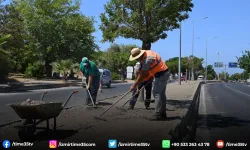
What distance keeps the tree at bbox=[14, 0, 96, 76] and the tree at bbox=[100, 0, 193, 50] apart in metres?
29.2

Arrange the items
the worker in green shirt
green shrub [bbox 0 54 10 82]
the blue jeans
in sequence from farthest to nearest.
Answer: green shrub [bbox 0 54 10 82]
the worker in green shirt
the blue jeans

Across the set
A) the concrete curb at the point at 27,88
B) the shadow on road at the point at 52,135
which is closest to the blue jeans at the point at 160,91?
the shadow on road at the point at 52,135

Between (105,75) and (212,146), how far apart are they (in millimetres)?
26896

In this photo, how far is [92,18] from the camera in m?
50.3

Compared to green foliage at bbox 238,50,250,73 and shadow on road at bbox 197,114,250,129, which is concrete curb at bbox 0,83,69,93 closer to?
shadow on road at bbox 197,114,250,129

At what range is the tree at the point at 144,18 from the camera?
540 inches

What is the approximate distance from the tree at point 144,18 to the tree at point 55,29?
29177mm

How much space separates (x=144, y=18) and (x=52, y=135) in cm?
774

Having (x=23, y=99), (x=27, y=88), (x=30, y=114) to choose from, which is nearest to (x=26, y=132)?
(x=30, y=114)

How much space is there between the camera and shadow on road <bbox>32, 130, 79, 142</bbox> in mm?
7074

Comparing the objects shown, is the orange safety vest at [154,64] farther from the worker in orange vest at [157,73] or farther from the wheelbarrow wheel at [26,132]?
the wheelbarrow wheel at [26,132]

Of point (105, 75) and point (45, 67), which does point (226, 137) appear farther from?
point (45, 67)

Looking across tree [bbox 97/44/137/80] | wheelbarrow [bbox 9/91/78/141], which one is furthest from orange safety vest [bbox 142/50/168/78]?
tree [bbox 97/44/137/80]

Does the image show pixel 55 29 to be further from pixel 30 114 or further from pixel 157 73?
pixel 30 114
